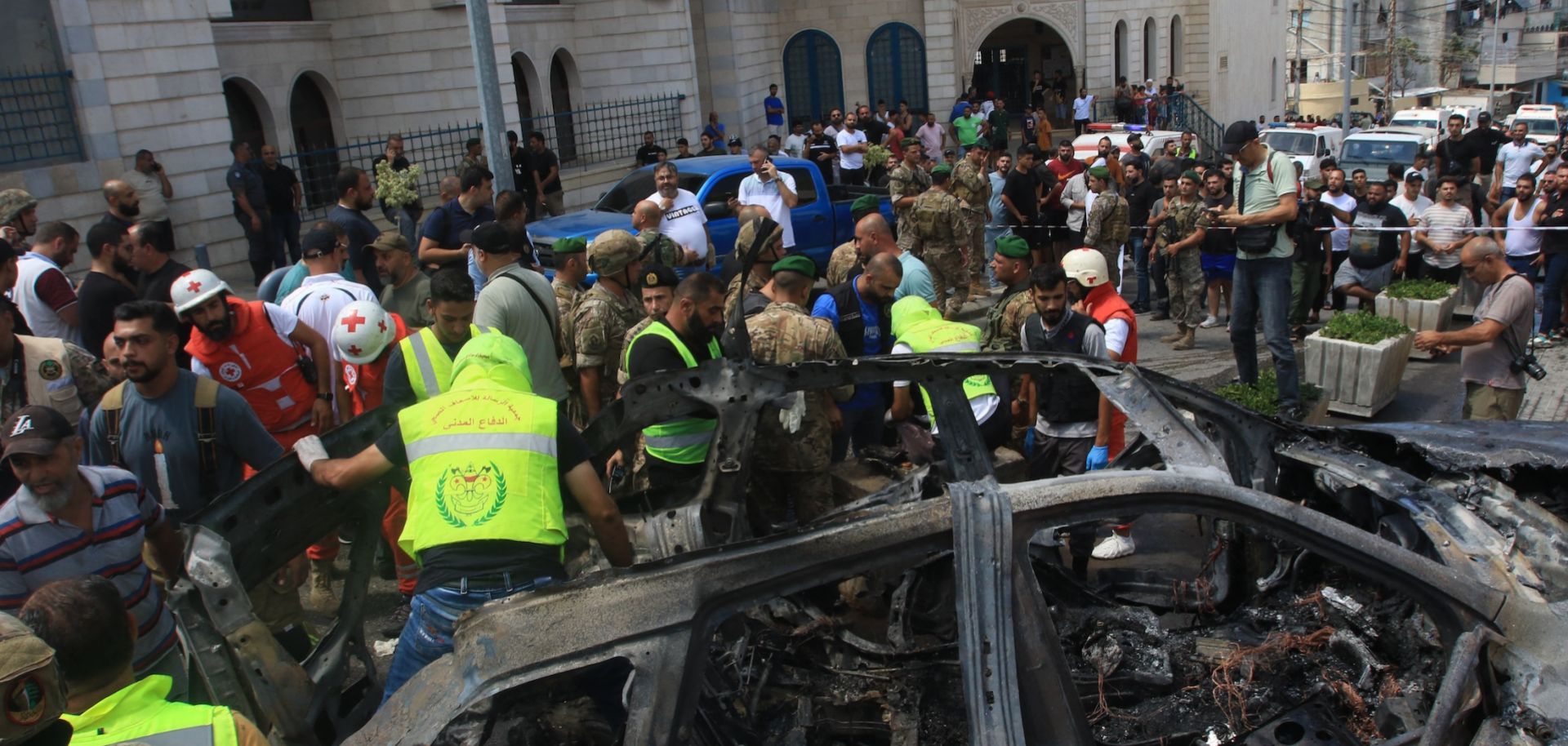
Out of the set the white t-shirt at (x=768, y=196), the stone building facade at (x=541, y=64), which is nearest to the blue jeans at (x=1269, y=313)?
the white t-shirt at (x=768, y=196)

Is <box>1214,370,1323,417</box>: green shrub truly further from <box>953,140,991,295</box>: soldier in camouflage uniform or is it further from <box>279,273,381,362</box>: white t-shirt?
<box>279,273,381,362</box>: white t-shirt

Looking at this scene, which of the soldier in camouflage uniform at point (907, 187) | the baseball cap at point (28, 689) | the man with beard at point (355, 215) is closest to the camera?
the baseball cap at point (28, 689)

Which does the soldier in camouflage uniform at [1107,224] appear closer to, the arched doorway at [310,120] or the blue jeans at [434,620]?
the blue jeans at [434,620]

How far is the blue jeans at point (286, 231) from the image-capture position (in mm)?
14023

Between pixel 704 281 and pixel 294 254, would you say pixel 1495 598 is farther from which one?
pixel 294 254

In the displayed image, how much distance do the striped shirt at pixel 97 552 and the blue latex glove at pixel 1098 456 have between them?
398 cm

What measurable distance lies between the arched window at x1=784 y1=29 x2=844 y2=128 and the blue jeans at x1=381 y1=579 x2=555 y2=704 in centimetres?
3030

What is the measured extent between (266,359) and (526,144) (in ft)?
47.6

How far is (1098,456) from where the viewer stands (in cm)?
557

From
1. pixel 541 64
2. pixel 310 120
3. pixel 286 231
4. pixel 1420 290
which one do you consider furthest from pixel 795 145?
pixel 1420 290

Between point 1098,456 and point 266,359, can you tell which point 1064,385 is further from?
point 266,359

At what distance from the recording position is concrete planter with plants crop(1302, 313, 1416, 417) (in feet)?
27.2

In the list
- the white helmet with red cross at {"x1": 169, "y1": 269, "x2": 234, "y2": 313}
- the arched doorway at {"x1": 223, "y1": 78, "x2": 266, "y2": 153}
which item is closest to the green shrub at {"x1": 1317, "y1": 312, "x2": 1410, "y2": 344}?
the white helmet with red cross at {"x1": 169, "y1": 269, "x2": 234, "y2": 313}

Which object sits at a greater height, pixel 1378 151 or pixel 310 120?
pixel 310 120
